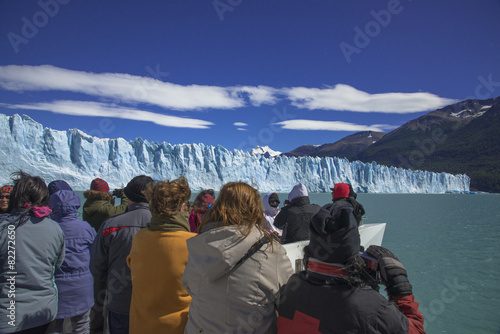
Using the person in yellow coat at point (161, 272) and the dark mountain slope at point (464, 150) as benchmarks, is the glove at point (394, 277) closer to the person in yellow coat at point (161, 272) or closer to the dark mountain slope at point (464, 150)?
the person in yellow coat at point (161, 272)

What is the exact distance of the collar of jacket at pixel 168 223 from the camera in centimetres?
171

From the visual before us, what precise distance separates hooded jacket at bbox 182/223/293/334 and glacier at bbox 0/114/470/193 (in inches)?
674

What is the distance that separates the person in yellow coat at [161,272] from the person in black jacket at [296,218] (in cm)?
161

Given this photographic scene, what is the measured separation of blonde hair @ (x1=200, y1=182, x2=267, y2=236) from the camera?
138cm

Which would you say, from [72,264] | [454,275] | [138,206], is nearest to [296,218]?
[138,206]

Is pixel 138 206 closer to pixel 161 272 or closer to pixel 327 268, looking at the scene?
pixel 161 272

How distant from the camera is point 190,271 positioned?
139cm

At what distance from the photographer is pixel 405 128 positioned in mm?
139250

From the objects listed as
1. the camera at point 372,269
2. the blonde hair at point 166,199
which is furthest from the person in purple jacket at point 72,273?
the camera at point 372,269

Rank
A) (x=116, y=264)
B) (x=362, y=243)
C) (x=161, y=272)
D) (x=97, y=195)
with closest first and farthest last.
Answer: (x=161, y=272) → (x=116, y=264) → (x=97, y=195) → (x=362, y=243)

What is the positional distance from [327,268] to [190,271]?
62 centimetres

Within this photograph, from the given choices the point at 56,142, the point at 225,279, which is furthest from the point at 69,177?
the point at 225,279

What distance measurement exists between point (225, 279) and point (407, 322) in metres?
0.75

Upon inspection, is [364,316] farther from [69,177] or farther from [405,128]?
[405,128]
